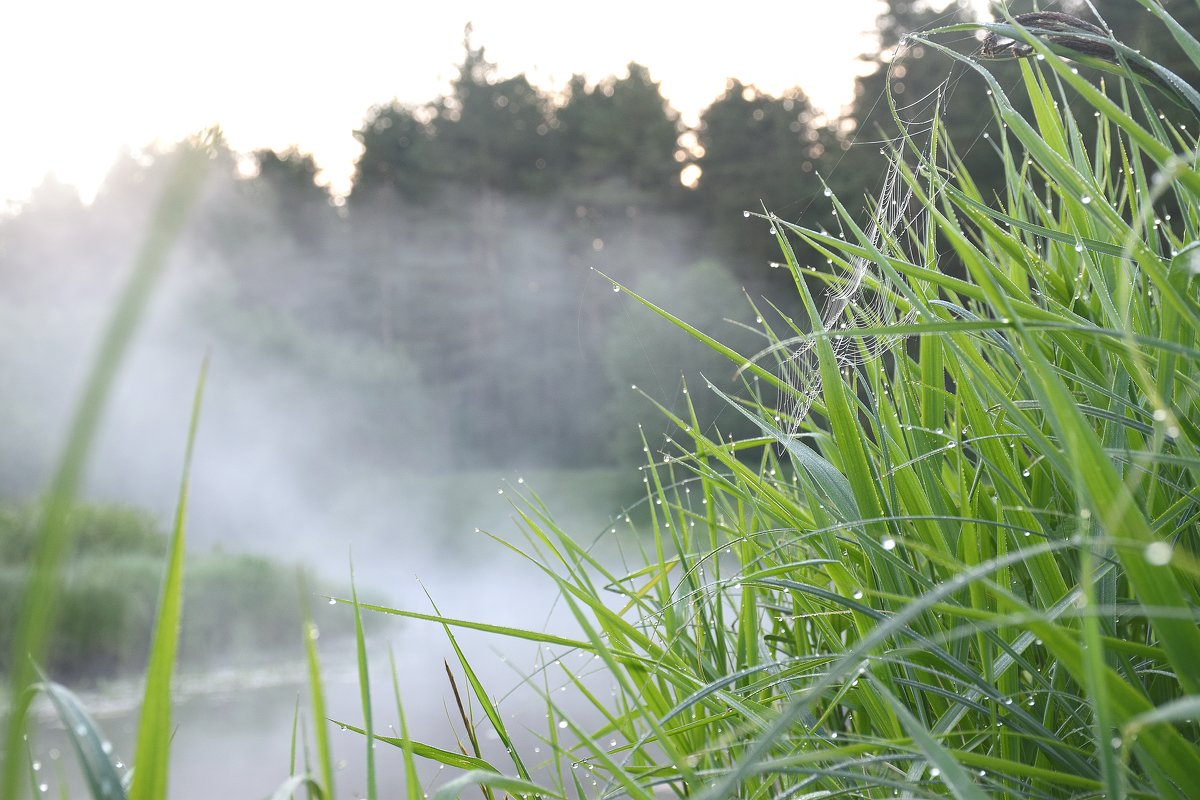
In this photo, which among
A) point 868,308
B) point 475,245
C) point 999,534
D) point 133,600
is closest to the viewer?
point 999,534

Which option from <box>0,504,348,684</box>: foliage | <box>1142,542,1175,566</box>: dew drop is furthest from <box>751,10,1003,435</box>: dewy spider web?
<box>0,504,348,684</box>: foliage

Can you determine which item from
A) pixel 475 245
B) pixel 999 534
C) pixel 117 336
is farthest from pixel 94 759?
pixel 475 245

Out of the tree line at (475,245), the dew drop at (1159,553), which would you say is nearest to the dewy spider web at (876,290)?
the dew drop at (1159,553)

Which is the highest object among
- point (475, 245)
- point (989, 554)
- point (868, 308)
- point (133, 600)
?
point (475, 245)

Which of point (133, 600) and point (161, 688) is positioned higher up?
point (161, 688)

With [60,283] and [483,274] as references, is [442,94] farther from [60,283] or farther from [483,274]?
[60,283]

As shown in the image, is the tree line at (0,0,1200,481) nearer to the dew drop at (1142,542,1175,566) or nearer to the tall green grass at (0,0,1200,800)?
the tall green grass at (0,0,1200,800)

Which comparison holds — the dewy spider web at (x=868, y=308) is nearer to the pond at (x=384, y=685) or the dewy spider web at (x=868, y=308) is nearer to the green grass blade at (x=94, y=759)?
the pond at (x=384, y=685)

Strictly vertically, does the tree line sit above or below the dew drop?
above

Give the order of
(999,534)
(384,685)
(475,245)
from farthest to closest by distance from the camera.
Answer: (475,245) → (384,685) → (999,534)

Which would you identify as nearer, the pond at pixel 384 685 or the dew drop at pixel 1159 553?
the dew drop at pixel 1159 553

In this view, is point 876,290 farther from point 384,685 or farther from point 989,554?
point 384,685

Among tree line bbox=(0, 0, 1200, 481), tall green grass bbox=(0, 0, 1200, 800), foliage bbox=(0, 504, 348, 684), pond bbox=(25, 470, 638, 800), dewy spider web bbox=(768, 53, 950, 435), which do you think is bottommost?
pond bbox=(25, 470, 638, 800)

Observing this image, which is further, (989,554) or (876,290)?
(876,290)
